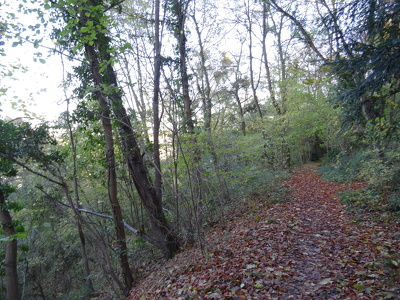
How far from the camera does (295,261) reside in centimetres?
412

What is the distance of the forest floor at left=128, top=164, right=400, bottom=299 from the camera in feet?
10.8

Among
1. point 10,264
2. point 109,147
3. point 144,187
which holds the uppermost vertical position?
point 109,147

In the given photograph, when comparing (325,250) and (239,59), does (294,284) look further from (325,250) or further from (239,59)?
(239,59)

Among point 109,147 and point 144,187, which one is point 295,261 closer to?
point 144,187

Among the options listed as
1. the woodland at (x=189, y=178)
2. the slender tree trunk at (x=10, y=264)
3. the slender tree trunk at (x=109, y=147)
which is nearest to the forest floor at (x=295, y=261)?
the woodland at (x=189, y=178)

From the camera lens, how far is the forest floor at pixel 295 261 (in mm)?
3285

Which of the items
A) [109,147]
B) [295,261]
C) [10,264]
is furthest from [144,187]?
[10,264]

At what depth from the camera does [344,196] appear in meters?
7.57

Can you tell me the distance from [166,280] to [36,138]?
433cm

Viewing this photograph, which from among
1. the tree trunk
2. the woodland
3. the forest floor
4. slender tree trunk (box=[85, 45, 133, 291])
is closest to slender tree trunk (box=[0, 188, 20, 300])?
the woodland

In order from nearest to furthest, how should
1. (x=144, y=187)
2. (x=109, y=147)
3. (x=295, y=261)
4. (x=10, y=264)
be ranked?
(x=295, y=261) < (x=109, y=147) < (x=144, y=187) < (x=10, y=264)

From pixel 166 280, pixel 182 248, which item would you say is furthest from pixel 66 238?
pixel 166 280

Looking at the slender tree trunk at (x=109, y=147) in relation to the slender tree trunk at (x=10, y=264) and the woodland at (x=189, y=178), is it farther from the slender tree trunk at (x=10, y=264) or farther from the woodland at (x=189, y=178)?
the slender tree trunk at (x=10, y=264)

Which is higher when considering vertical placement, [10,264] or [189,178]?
[189,178]
